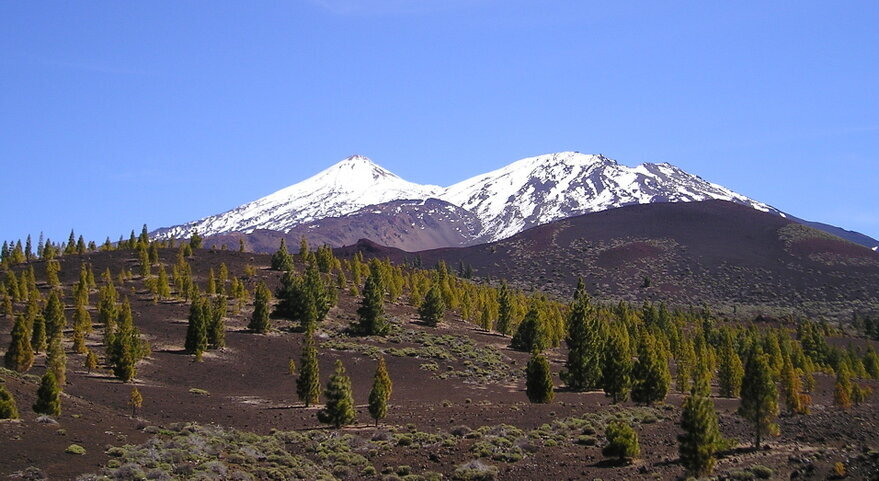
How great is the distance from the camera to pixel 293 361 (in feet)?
293

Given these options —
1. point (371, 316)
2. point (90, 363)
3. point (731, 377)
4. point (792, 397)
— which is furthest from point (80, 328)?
point (731, 377)

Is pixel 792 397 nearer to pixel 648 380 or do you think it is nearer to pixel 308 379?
pixel 648 380

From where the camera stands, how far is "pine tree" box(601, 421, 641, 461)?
43469 mm

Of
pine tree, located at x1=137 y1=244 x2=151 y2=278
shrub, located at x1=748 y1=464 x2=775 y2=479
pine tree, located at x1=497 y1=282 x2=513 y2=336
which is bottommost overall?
shrub, located at x1=748 y1=464 x2=775 y2=479

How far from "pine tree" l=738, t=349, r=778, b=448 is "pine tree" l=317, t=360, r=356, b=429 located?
26.5 meters

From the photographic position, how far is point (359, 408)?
2559 inches

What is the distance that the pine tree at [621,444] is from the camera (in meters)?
43.5

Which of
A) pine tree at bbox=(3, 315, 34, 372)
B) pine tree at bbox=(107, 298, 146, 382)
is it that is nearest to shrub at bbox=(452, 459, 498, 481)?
pine tree at bbox=(3, 315, 34, 372)

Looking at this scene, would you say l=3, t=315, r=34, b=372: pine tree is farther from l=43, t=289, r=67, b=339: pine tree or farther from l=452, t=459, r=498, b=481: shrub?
l=452, t=459, r=498, b=481: shrub

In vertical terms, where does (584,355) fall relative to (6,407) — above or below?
above

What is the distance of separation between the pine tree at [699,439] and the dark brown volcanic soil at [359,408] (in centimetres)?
173

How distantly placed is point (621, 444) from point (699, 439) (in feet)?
19.0

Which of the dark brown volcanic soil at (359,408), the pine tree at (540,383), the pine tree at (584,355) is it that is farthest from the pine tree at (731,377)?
the pine tree at (540,383)

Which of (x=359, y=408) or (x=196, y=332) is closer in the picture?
(x=359, y=408)
